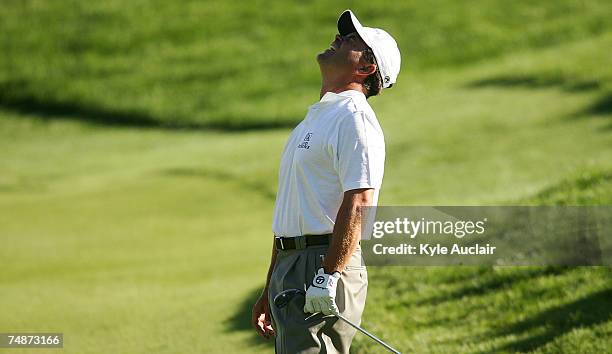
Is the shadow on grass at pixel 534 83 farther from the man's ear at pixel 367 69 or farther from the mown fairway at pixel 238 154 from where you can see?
the man's ear at pixel 367 69

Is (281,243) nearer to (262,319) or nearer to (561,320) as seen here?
(262,319)

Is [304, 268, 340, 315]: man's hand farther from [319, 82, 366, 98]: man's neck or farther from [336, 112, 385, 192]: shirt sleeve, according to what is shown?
[319, 82, 366, 98]: man's neck

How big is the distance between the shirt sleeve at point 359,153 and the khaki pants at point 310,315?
1.36 feet

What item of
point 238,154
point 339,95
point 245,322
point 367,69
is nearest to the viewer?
point 339,95

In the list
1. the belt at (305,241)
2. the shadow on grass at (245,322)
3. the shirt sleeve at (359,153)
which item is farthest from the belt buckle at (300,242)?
the shadow on grass at (245,322)

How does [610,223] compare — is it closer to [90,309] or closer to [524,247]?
[524,247]

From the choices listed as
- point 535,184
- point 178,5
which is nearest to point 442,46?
point 178,5

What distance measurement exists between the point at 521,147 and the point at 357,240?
552 inches

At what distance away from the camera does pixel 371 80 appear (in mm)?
4867

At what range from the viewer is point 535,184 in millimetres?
14406

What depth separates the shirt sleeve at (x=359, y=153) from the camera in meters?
4.48

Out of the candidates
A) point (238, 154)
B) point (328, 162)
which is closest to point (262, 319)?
point (328, 162)

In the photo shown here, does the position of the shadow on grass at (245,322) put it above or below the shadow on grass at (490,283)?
below

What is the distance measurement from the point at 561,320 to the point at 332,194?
3.44m
